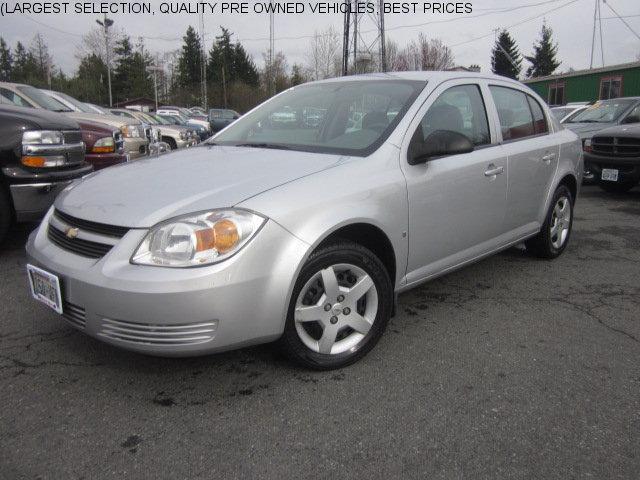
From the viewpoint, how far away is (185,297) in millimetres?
2209

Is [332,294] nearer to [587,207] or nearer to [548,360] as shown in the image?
[548,360]

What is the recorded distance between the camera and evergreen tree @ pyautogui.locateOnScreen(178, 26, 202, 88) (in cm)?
7144

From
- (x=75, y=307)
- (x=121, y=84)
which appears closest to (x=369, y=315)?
(x=75, y=307)

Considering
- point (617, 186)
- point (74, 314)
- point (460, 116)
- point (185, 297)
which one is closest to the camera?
point (185, 297)

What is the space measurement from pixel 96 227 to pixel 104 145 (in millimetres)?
4527

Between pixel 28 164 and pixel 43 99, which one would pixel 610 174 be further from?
→ pixel 43 99

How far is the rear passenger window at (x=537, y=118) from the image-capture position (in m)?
4.43

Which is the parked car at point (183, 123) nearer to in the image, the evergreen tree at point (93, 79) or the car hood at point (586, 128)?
the car hood at point (586, 128)

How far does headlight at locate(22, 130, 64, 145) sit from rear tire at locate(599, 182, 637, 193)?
805cm

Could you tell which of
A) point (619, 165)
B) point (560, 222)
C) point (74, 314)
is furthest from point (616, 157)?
point (74, 314)

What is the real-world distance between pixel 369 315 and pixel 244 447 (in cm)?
100

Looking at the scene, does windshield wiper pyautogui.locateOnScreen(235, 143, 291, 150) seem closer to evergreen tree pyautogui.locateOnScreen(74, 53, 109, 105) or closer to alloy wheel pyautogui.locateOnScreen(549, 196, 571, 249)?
alloy wheel pyautogui.locateOnScreen(549, 196, 571, 249)

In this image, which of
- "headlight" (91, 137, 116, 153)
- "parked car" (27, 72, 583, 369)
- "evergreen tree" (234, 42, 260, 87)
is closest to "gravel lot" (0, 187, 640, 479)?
"parked car" (27, 72, 583, 369)

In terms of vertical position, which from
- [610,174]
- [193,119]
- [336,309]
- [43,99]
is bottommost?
[336,309]
